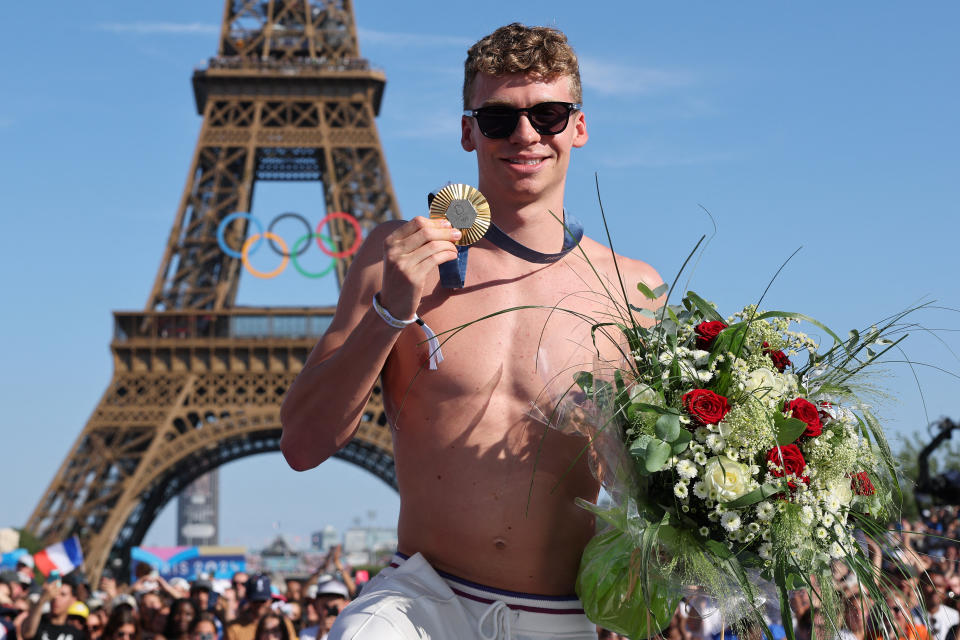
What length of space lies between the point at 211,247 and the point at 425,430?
34574 mm

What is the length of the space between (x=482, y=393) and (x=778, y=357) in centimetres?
79

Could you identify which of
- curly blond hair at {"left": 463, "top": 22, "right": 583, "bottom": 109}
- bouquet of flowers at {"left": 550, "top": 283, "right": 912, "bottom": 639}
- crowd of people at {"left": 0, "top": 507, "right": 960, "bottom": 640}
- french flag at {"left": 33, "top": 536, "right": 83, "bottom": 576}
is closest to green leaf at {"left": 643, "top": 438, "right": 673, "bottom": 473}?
bouquet of flowers at {"left": 550, "top": 283, "right": 912, "bottom": 639}

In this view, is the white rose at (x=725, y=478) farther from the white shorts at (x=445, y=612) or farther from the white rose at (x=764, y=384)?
the white shorts at (x=445, y=612)

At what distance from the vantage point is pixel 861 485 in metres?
2.96

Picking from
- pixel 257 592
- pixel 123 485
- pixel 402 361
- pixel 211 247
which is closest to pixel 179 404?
pixel 123 485

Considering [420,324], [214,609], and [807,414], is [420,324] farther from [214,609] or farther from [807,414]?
[214,609]

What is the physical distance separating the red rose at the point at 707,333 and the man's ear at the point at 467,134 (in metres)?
0.93

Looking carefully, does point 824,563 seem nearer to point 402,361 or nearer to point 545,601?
point 545,601

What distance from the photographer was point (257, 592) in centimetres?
998

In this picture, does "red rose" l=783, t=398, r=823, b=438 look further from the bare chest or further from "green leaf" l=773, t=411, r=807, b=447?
the bare chest

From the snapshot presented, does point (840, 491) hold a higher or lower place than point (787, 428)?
lower

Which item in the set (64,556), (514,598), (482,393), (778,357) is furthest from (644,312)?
(64,556)

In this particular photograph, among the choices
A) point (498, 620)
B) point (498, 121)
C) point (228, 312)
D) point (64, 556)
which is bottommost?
point (498, 620)

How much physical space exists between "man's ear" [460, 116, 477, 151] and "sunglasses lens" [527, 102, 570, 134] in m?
0.26
